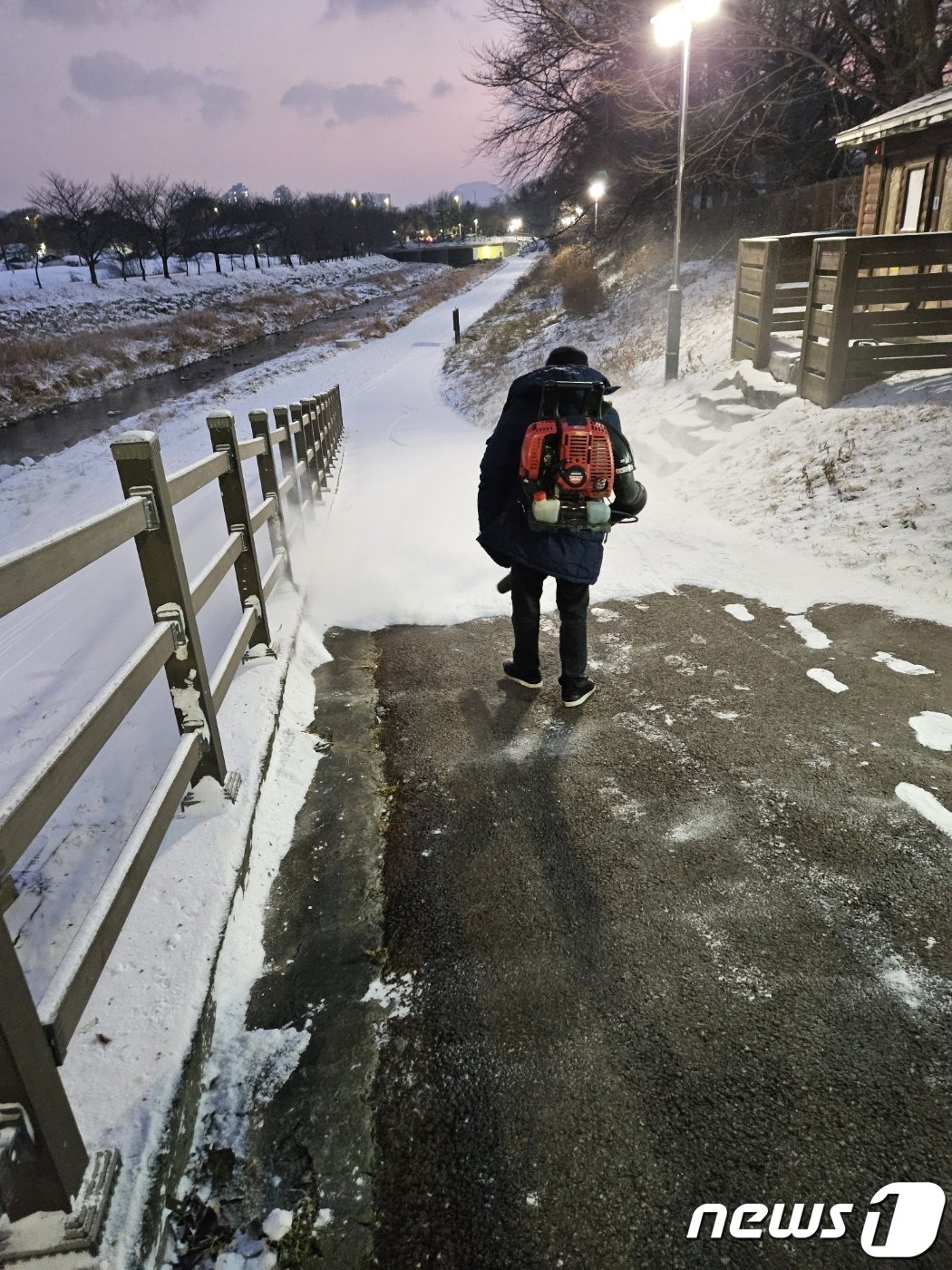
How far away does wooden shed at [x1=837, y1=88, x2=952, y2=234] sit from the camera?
11062 millimetres

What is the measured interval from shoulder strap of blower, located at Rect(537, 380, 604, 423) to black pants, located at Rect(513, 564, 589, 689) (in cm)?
86

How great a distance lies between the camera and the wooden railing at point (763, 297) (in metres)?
9.91

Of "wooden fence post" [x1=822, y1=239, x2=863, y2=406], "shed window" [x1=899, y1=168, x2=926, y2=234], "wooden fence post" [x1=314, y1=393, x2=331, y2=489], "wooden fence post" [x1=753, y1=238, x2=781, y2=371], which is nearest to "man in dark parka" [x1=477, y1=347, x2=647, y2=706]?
"wooden fence post" [x1=822, y1=239, x2=863, y2=406]

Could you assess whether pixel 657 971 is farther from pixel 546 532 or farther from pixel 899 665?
pixel 899 665

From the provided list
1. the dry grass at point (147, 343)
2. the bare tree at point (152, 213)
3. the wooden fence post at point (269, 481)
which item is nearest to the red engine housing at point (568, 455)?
the wooden fence post at point (269, 481)

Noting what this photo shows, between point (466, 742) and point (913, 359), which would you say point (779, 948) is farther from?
point (913, 359)

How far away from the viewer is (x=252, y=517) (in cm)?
435

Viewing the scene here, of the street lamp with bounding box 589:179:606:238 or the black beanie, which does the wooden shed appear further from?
the street lamp with bounding box 589:179:606:238

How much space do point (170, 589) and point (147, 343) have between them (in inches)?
1469

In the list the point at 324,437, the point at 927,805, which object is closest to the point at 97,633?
the point at 927,805

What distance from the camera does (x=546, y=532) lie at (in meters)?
3.82

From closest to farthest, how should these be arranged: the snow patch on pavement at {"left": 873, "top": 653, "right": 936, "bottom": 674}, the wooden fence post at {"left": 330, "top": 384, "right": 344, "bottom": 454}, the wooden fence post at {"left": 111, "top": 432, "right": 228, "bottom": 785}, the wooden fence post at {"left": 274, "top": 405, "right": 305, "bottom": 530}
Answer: the wooden fence post at {"left": 111, "top": 432, "right": 228, "bottom": 785}
the snow patch on pavement at {"left": 873, "top": 653, "right": 936, "bottom": 674}
the wooden fence post at {"left": 274, "top": 405, "right": 305, "bottom": 530}
the wooden fence post at {"left": 330, "top": 384, "right": 344, "bottom": 454}

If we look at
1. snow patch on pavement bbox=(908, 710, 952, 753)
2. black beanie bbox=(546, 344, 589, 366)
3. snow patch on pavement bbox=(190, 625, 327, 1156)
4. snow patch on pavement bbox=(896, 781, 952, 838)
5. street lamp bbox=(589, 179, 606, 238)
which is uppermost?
street lamp bbox=(589, 179, 606, 238)

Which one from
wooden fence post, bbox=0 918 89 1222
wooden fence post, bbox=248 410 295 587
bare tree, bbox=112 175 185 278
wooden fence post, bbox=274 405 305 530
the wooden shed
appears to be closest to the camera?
wooden fence post, bbox=0 918 89 1222
